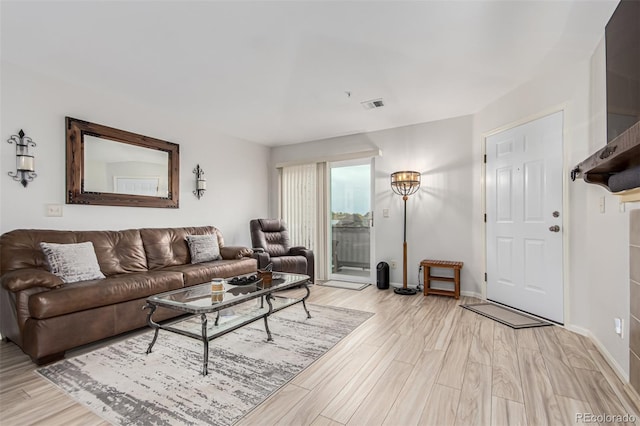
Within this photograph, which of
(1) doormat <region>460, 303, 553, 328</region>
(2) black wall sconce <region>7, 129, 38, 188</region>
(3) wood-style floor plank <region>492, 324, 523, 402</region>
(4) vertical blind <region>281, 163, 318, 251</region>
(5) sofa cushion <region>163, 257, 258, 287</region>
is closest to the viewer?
(3) wood-style floor plank <region>492, 324, 523, 402</region>

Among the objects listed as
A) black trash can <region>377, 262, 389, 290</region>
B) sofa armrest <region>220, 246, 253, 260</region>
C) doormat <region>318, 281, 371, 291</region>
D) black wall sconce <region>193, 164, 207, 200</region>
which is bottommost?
doormat <region>318, 281, 371, 291</region>

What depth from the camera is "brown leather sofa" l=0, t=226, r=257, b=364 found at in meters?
2.18

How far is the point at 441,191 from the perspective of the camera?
427 centimetres

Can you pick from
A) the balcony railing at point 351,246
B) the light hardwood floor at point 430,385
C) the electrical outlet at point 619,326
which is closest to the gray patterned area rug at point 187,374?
the light hardwood floor at point 430,385

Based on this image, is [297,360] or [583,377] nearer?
[583,377]

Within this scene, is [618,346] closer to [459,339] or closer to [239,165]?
[459,339]

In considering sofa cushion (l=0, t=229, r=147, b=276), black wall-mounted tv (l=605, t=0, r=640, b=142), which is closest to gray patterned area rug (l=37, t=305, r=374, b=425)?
sofa cushion (l=0, t=229, r=147, b=276)

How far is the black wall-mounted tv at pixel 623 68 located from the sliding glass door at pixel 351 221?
3.18m

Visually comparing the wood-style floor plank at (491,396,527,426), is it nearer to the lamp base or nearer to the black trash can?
the lamp base

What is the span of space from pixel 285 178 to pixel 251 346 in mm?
3657

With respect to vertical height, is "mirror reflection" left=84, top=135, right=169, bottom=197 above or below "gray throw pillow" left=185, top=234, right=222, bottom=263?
above

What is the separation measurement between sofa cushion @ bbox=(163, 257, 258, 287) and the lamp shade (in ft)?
7.64

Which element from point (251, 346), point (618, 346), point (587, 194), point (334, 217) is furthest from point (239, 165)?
point (618, 346)

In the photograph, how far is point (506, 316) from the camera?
315cm
